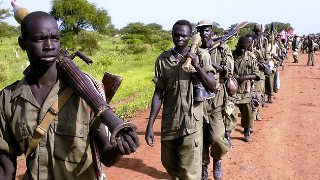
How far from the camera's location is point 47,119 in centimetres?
199

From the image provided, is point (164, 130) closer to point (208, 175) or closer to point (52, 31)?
point (208, 175)

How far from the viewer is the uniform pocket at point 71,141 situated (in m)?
2.03

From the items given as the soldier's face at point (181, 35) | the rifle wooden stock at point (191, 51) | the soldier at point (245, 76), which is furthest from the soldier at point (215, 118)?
the soldier at point (245, 76)

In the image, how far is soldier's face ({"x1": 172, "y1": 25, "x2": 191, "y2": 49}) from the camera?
13.1 feet

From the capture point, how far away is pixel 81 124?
204 cm

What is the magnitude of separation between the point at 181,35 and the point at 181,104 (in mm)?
658

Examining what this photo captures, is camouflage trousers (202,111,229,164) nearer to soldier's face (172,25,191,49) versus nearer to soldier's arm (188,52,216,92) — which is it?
soldier's arm (188,52,216,92)

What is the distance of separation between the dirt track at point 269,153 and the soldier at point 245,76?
1.63 ft

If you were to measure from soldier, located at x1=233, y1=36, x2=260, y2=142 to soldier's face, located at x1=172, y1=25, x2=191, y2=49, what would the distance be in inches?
128

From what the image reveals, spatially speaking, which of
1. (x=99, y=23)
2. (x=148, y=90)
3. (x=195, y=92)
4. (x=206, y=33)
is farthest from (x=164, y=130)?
(x=99, y=23)

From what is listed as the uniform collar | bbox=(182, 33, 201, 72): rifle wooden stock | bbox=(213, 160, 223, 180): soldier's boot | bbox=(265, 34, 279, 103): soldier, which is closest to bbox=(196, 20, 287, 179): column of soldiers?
bbox=(213, 160, 223, 180): soldier's boot

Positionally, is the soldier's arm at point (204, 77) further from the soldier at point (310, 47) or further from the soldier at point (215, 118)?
the soldier at point (310, 47)

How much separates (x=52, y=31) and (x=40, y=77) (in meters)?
0.24

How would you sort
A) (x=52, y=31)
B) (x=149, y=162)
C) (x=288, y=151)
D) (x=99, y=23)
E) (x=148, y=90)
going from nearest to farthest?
(x=52, y=31) → (x=149, y=162) → (x=288, y=151) → (x=148, y=90) → (x=99, y=23)
